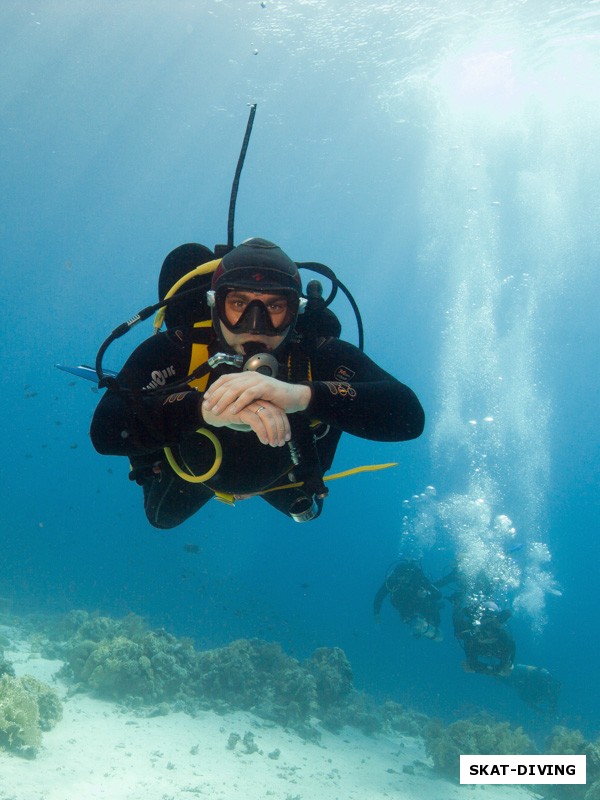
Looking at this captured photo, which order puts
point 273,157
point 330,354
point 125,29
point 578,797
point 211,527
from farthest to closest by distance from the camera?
1. point 211,527
2. point 273,157
3. point 125,29
4. point 578,797
5. point 330,354

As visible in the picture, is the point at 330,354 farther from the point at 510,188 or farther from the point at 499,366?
the point at 499,366

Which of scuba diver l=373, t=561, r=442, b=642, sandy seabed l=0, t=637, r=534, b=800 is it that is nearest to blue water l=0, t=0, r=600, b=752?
scuba diver l=373, t=561, r=442, b=642

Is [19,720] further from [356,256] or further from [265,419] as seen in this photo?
[356,256]

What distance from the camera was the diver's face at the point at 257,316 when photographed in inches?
130

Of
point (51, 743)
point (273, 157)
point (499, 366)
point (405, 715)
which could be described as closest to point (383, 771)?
point (405, 715)

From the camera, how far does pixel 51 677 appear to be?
12820 millimetres

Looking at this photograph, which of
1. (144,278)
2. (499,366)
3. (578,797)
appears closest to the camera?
(578,797)

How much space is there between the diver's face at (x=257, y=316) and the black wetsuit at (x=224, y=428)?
0.69ft

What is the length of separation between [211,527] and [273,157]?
1403 inches

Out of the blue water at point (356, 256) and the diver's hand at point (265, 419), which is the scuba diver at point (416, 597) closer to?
the blue water at point (356, 256)

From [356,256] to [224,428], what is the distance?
178 feet

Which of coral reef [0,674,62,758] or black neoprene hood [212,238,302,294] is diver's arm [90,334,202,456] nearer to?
black neoprene hood [212,238,302,294]

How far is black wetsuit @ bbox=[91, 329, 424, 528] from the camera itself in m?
2.83

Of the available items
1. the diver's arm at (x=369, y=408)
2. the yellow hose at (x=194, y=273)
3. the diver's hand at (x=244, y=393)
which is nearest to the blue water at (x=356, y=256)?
the diver's arm at (x=369, y=408)
